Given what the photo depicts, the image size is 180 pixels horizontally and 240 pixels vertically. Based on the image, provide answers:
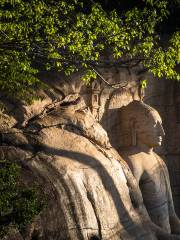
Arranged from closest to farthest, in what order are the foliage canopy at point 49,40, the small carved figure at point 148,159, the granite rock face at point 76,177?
the granite rock face at point 76,177
the foliage canopy at point 49,40
the small carved figure at point 148,159

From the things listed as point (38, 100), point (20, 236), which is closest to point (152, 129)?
point (38, 100)

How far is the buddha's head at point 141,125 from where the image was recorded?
13.2 meters

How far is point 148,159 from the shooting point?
43.4ft

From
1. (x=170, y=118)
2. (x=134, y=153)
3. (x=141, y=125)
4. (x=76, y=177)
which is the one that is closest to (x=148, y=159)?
(x=134, y=153)

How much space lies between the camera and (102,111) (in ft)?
44.3

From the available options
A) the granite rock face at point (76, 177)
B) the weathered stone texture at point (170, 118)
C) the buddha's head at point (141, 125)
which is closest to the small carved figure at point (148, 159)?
the buddha's head at point (141, 125)

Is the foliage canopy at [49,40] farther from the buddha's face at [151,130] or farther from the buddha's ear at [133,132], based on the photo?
the buddha's ear at [133,132]

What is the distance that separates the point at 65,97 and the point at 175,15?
16.5 feet

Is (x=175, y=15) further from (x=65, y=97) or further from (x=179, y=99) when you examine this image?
(x=65, y=97)

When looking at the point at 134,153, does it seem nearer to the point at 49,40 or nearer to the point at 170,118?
the point at 170,118

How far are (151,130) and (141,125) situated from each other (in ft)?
0.89

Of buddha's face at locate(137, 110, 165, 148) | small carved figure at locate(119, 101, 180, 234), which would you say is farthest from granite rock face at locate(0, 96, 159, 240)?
buddha's face at locate(137, 110, 165, 148)

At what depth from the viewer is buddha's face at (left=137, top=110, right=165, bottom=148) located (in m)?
13.1

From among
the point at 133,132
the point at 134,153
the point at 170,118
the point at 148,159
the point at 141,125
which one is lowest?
the point at 148,159
